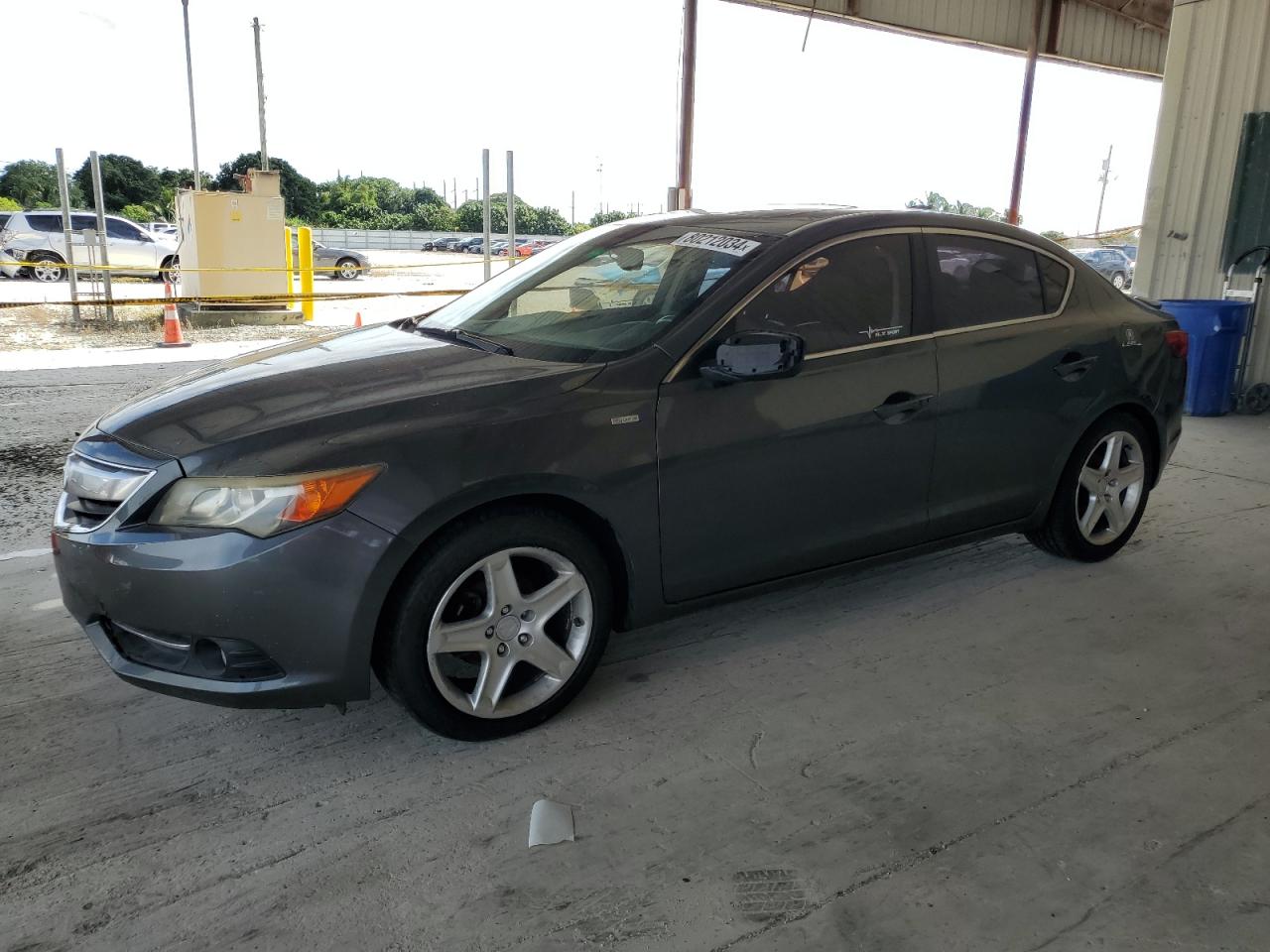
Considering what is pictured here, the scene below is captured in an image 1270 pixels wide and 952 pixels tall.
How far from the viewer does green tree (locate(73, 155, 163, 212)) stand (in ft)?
166

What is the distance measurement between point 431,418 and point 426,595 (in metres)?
0.49

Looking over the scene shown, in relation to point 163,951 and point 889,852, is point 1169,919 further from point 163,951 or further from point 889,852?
point 163,951

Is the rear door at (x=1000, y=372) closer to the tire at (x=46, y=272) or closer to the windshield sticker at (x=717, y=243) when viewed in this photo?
the windshield sticker at (x=717, y=243)

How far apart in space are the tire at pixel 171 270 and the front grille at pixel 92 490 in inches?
545

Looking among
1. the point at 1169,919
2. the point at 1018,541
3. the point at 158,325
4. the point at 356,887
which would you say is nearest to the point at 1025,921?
the point at 1169,919

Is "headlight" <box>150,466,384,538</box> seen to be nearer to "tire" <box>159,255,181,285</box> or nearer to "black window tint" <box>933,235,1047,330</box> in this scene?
"black window tint" <box>933,235,1047,330</box>

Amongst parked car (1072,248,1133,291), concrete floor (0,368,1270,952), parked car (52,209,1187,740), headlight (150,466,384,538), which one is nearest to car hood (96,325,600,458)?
parked car (52,209,1187,740)

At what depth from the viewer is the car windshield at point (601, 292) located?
3.30m

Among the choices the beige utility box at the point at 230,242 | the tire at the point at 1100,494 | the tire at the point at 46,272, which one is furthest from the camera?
the tire at the point at 46,272

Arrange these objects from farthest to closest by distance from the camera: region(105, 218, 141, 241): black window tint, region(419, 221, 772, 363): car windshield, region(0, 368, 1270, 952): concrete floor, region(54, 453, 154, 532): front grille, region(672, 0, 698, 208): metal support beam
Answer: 1. region(105, 218, 141, 241): black window tint
2. region(672, 0, 698, 208): metal support beam
3. region(419, 221, 772, 363): car windshield
4. region(54, 453, 154, 532): front grille
5. region(0, 368, 1270, 952): concrete floor

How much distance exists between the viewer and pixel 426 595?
272 cm

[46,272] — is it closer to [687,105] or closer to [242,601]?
[687,105]

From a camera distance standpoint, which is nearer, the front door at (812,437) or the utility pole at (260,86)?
the front door at (812,437)

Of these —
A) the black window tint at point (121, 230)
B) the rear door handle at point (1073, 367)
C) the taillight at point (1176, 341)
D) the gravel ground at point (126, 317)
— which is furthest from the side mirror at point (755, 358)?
the black window tint at point (121, 230)
